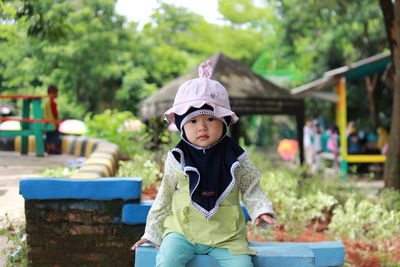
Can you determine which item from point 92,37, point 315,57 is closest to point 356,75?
point 315,57

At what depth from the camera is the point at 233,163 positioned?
2572 millimetres

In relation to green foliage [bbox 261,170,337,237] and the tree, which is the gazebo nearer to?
the tree

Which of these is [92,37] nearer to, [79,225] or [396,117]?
[396,117]

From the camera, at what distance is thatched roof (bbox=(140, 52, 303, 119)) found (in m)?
9.02

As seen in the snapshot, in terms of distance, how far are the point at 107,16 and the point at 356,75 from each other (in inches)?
379

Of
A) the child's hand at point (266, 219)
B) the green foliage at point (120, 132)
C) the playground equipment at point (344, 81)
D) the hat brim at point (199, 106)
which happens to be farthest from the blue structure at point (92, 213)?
the playground equipment at point (344, 81)

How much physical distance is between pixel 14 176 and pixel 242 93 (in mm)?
4989

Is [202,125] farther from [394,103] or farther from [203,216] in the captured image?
[394,103]

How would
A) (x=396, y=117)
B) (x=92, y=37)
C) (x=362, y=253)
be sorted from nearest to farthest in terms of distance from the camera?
(x=362, y=253) → (x=396, y=117) → (x=92, y=37)

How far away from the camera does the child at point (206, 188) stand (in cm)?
251

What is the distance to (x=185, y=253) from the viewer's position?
2459 mm

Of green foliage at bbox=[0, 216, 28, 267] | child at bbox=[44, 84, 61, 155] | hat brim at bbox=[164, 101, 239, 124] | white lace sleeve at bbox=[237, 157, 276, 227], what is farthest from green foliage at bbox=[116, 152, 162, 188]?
hat brim at bbox=[164, 101, 239, 124]

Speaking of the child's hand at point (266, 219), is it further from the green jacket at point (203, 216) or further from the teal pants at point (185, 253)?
the teal pants at point (185, 253)

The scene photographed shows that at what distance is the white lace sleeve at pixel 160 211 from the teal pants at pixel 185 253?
14 centimetres
